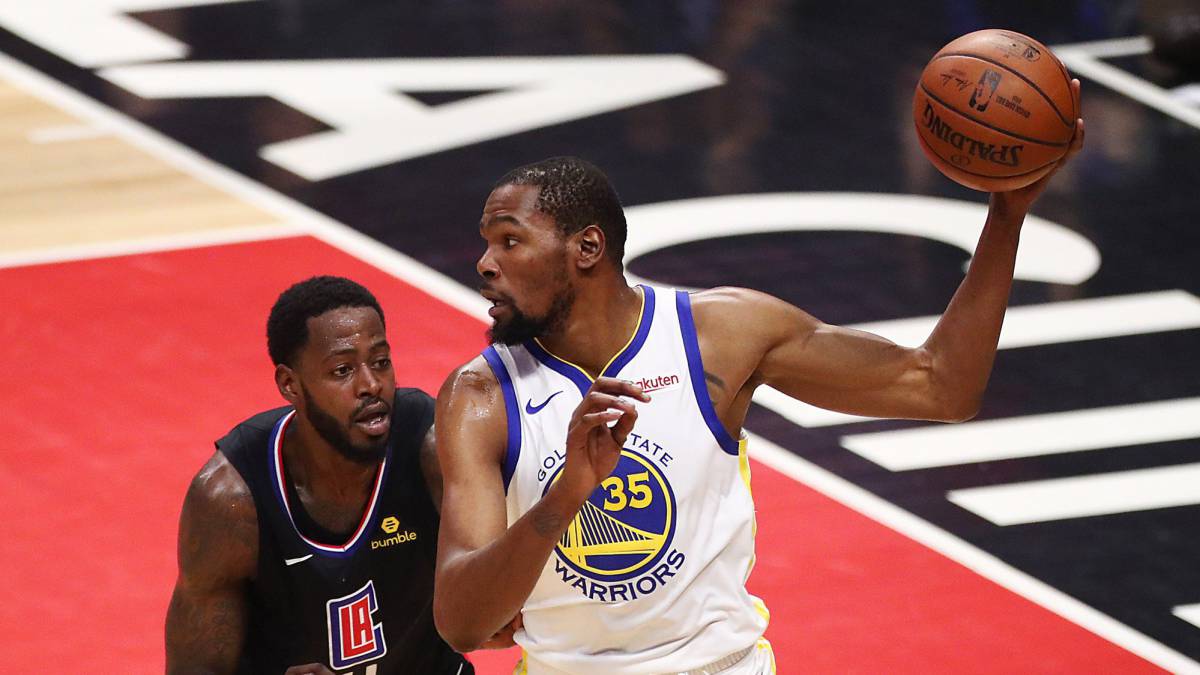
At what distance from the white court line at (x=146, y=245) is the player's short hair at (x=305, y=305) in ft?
15.6

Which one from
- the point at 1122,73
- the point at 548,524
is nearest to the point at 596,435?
the point at 548,524

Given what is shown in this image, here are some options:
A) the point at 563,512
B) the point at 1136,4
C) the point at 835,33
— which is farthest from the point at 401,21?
the point at 563,512

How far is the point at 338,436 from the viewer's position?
4.88 meters

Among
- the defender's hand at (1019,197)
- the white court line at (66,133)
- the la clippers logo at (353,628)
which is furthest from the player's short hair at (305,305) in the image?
the white court line at (66,133)

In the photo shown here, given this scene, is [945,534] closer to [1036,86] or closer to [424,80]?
[1036,86]

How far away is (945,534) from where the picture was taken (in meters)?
6.99

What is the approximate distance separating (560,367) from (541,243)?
28 centimetres

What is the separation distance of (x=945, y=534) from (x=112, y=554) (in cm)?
293

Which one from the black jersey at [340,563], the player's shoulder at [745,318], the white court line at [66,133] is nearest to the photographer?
the player's shoulder at [745,318]

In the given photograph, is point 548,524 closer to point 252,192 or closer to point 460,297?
point 460,297

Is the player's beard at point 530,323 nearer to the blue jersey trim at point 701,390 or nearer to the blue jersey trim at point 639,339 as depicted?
the blue jersey trim at point 639,339

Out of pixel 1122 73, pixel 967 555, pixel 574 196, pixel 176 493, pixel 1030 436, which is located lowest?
pixel 967 555

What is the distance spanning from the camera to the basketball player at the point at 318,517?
4.84m

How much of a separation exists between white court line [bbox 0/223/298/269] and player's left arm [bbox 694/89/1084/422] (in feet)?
18.7
